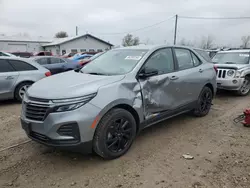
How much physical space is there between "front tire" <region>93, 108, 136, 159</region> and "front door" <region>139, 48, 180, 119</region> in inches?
17.8

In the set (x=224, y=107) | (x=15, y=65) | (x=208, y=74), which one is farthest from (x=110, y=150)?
(x=15, y=65)

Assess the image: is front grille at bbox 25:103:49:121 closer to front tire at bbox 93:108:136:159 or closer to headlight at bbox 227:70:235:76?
front tire at bbox 93:108:136:159

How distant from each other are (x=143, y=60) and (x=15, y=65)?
469cm

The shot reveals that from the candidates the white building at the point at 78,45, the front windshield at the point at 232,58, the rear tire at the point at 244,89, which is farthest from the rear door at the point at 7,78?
the white building at the point at 78,45

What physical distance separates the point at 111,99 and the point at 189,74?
7.18 ft

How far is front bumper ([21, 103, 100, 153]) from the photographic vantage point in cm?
268

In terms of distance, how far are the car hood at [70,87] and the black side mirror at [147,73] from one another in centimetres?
35

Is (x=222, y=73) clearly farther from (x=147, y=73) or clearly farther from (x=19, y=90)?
(x=19, y=90)

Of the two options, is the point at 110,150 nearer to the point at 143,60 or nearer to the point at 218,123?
the point at 143,60

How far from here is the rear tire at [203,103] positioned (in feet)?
16.1

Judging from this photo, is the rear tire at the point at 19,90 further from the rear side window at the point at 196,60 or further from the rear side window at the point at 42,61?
the rear side window at the point at 196,60

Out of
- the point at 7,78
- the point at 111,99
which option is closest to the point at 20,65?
the point at 7,78

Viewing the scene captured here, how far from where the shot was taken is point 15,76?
6.32 metres

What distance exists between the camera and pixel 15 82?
20.7 ft
